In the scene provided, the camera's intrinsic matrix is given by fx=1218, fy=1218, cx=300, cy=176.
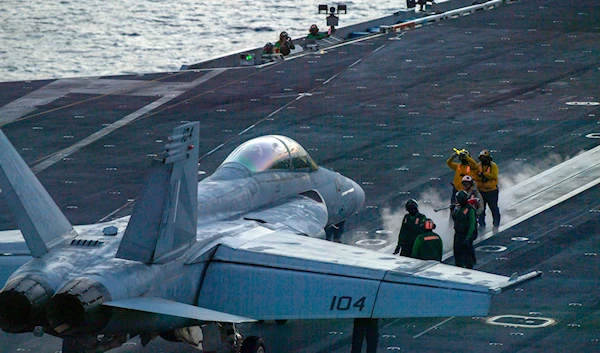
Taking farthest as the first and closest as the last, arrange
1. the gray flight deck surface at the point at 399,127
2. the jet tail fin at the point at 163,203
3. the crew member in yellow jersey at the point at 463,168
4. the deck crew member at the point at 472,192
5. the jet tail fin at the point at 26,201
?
the crew member in yellow jersey at the point at 463,168
the deck crew member at the point at 472,192
the gray flight deck surface at the point at 399,127
the jet tail fin at the point at 26,201
the jet tail fin at the point at 163,203

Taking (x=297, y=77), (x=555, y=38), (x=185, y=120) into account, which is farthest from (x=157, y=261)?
(x=555, y=38)

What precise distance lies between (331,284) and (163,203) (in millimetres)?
3126

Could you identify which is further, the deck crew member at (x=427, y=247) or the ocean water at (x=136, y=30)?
the ocean water at (x=136, y=30)

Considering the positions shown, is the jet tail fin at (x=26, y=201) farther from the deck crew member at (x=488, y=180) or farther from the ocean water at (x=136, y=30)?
the ocean water at (x=136, y=30)

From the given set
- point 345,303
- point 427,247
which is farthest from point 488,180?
point 345,303

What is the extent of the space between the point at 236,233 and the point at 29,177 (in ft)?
14.1

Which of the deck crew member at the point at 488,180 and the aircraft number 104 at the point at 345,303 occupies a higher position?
the aircraft number 104 at the point at 345,303

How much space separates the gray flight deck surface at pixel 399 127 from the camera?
81.9ft

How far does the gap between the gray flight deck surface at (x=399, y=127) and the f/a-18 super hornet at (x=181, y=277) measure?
3.17 meters

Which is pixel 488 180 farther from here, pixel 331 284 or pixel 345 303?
pixel 345 303

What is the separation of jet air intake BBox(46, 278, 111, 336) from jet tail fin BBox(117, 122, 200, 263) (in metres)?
1.18

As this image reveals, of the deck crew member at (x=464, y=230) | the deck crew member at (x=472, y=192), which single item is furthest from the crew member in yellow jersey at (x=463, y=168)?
the deck crew member at (x=464, y=230)

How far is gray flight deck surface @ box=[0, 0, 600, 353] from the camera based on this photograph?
25.0m

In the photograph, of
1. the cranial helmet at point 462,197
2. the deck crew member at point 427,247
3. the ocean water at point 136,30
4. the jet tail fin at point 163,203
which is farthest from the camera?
the ocean water at point 136,30
